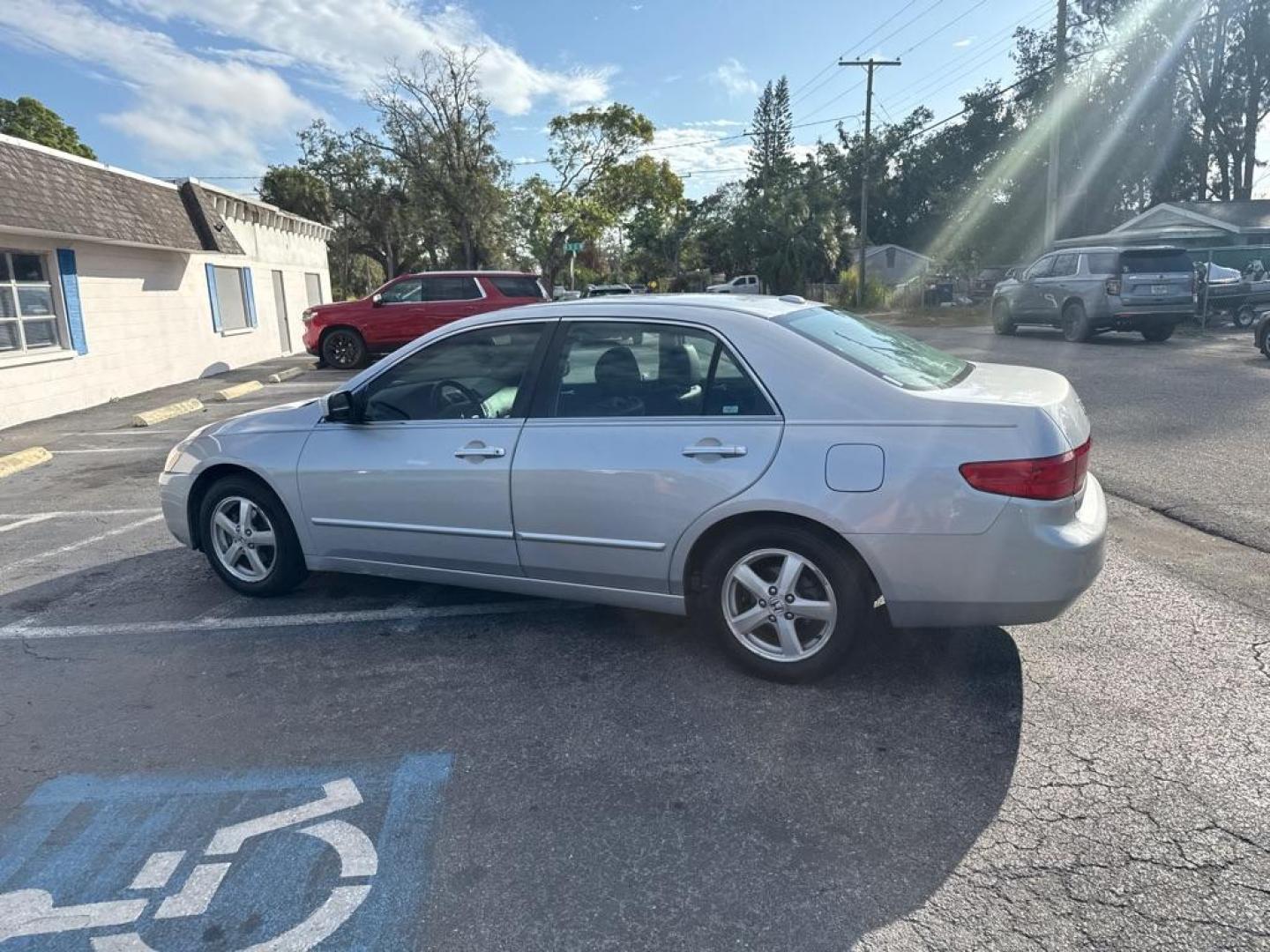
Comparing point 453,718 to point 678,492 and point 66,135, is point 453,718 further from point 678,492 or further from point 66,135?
point 66,135

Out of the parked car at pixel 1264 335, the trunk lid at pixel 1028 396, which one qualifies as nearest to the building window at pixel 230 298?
the trunk lid at pixel 1028 396

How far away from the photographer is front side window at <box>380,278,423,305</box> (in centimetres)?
1675

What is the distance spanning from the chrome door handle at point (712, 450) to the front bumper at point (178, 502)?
2997mm

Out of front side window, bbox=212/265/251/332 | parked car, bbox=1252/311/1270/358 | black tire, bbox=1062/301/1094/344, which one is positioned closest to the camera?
parked car, bbox=1252/311/1270/358

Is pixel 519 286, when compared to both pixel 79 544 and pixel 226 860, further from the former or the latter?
pixel 226 860

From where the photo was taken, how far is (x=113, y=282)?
565 inches

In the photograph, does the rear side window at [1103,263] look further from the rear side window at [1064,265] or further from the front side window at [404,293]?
the front side window at [404,293]

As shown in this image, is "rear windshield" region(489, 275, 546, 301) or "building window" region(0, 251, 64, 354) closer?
"building window" region(0, 251, 64, 354)

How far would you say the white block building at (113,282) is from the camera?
11.9 meters

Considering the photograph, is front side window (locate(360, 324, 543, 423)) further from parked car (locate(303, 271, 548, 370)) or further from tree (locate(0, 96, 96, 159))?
tree (locate(0, 96, 96, 159))

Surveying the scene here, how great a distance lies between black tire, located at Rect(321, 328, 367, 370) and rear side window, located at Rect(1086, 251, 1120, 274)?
1438cm

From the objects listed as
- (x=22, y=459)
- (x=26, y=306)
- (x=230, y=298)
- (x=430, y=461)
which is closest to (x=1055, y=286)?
(x=430, y=461)

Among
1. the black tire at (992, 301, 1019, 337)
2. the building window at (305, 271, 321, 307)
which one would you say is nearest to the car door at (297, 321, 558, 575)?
the black tire at (992, 301, 1019, 337)

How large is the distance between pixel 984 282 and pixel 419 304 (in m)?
34.6
